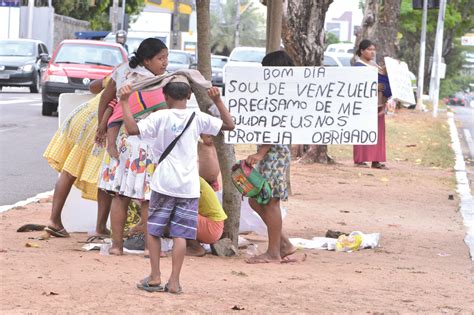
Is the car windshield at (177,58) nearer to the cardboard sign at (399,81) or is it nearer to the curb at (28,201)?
the cardboard sign at (399,81)

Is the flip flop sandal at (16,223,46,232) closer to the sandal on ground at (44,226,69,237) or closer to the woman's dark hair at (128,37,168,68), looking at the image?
the sandal on ground at (44,226,69,237)

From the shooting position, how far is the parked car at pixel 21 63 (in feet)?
108

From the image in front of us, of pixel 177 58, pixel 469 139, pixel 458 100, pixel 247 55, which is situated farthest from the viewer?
pixel 458 100

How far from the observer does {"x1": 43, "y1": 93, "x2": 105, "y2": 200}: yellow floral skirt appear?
30.1ft

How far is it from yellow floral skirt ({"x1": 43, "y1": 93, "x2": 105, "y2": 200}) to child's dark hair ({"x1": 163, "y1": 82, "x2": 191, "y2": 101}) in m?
2.03

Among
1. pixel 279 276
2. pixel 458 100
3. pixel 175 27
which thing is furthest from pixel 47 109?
pixel 458 100

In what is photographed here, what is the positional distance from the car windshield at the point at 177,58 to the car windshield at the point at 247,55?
3.47m

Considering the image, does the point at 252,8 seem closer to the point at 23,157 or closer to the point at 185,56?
the point at 185,56

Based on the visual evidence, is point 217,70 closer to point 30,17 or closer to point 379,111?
point 30,17

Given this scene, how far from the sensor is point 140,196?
26.9 ft

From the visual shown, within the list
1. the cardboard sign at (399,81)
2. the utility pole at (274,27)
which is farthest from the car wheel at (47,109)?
the utility pole at (274,27)

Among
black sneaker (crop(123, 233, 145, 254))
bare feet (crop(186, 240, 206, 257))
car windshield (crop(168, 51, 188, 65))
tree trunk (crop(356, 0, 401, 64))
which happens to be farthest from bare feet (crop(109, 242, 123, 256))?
car windshield (crop(168, 51, 188, 65))

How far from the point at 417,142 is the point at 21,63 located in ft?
42.8

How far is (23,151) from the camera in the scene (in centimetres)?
1702
